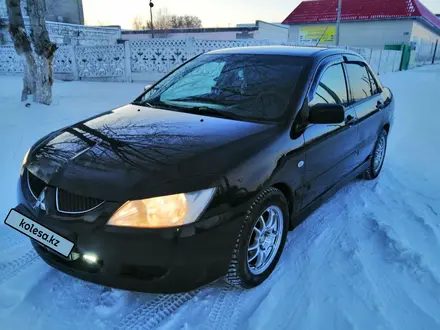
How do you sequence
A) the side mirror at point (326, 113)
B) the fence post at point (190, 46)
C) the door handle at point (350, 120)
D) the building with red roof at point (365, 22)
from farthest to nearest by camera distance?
the building with red roof at point (365, 22) → the fence post at point (190, 46) → the door handle at point (350, 120) → the side mirror at point (326, 113)

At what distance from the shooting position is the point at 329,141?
299 centimetres

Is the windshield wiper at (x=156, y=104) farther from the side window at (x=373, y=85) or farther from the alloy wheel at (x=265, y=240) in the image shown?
the side window at (x=373, y=85)

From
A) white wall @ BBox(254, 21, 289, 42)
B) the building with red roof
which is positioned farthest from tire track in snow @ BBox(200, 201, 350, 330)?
the building with red roof

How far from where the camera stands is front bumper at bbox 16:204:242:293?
6.03 ft

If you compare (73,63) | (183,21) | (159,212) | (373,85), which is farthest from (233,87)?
(183,21)

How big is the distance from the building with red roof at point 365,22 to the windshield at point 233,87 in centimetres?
2908

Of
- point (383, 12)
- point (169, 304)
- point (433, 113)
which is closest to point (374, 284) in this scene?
point (169, 304)

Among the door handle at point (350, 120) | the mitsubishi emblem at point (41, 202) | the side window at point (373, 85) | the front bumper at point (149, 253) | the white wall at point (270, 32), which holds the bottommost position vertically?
the front bumper at point (149, 253)

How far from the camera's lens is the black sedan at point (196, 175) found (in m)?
1.87

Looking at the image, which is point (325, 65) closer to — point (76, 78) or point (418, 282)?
point (418, 282)

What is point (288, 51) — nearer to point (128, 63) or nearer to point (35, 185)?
point (35, 185)

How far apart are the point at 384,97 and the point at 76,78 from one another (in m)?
12.4

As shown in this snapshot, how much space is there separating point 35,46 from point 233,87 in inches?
236

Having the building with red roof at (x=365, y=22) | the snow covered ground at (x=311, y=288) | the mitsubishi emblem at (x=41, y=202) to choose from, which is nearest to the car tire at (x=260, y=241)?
the snow covered ground at (x=311, y=288)
